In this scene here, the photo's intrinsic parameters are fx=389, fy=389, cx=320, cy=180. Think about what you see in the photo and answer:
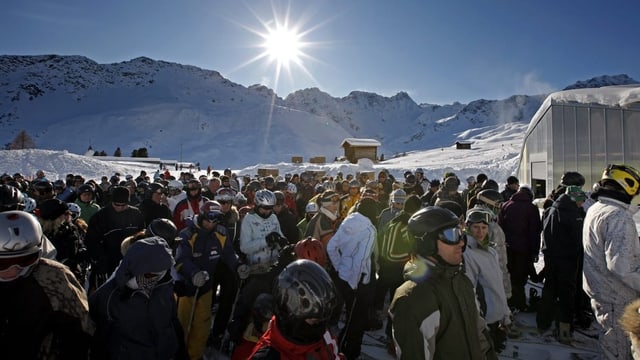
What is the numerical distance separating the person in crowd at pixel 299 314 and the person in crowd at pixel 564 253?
15.9ft

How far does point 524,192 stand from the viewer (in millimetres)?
6457

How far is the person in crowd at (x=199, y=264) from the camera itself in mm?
4523

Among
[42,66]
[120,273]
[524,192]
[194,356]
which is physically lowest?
[194,356]

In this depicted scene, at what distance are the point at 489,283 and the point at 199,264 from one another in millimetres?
3326

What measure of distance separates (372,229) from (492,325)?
68.8 inches

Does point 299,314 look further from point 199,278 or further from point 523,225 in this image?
point 523,225

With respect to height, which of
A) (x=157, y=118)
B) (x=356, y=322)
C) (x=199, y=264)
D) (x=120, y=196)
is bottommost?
(x=356, y=322)

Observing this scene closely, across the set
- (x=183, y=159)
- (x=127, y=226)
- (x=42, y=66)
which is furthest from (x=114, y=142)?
(x=42, y=66)

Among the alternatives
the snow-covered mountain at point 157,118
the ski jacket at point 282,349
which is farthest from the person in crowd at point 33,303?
the snow-covered mountain at point 157,118

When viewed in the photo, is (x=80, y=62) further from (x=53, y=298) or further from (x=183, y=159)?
(x=53, y=298)

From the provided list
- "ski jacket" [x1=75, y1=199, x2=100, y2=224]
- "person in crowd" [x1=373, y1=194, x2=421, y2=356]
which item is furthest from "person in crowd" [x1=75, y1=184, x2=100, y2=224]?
"person in crowd" [x1=373, y1=194, x2=421, y2=356]

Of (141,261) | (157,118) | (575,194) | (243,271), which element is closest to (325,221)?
(243,271)

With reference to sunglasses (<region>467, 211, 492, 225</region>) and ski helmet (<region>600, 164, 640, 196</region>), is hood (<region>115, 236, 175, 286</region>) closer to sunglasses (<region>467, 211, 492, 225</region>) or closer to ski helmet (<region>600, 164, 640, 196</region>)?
sunglasses (<region>467, 211, 492, 225</region>)

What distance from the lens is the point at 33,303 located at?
7.51 feet
